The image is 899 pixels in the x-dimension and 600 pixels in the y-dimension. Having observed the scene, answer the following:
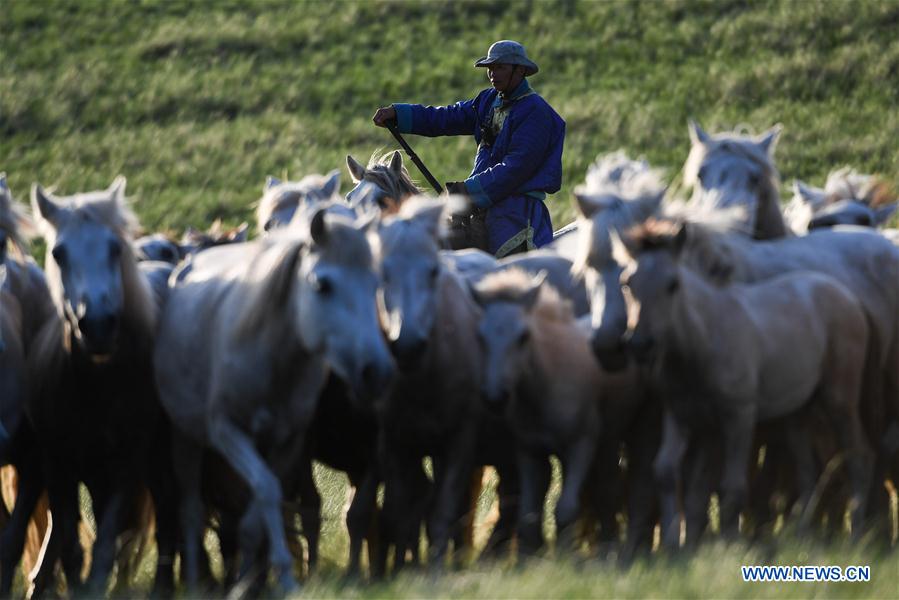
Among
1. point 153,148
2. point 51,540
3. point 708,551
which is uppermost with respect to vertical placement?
point 708,551

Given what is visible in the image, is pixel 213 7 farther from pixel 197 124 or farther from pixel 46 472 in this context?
pixel 46 472

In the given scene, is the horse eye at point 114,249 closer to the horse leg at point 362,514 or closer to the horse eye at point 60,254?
the horse eye at point 60,254

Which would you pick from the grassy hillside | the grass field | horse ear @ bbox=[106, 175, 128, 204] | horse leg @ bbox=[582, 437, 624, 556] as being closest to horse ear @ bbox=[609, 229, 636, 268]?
horse leg @ bbox=[582, 437, 624, 556]

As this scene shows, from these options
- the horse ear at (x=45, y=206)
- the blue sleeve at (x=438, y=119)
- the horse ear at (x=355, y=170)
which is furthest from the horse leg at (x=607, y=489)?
the blue sleeve at (x=438, y=119)

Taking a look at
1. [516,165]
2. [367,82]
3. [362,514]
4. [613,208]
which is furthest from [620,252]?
[367,82]

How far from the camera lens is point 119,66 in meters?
31.3

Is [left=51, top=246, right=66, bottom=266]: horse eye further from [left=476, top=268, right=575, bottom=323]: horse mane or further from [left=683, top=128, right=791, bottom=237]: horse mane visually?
[left=683, top=128, right=791, bottom=237]: horse mane

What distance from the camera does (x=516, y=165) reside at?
10.8 metres

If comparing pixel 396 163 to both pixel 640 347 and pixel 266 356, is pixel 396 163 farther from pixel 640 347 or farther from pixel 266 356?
pixel 640 347

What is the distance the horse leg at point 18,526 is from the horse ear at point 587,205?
3.33 meters

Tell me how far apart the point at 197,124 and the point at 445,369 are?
833 inches

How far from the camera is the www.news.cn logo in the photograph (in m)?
6.63

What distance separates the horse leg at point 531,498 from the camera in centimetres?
813

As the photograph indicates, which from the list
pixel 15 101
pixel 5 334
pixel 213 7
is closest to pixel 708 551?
pixel 5 334
